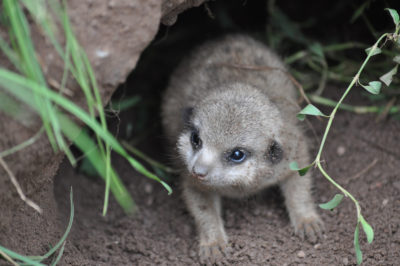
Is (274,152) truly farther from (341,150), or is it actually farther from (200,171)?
(341,150)

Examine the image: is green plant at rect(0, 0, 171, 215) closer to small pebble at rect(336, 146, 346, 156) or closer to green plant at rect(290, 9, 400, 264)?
green plant at rect(290, 9, 400, 264)

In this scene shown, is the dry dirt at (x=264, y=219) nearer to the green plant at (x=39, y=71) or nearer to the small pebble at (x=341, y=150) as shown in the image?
the small pebble at (x=341, y=150)

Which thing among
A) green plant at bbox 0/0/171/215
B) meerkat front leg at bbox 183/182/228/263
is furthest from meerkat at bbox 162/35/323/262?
green plant at bbox 0/0/171/215

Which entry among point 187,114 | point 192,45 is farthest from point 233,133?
point 192,45

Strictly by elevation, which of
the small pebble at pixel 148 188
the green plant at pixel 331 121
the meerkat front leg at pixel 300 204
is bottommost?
the small pebble at pixel 148 188

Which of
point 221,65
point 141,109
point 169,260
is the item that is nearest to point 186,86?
point 221,65

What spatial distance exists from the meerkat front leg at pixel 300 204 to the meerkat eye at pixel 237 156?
796 mm

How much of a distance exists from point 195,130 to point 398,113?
6.98 ft

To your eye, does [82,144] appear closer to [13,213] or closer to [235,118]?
[13,213]

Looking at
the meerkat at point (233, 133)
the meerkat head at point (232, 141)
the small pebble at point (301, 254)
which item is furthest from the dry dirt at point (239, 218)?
the meerkat head at point (232, 141)

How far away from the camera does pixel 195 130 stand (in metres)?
3.72

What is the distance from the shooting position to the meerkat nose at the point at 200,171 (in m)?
3.38

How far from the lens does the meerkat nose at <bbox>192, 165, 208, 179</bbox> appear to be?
133 inches

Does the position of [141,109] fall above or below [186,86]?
below
